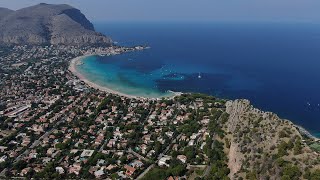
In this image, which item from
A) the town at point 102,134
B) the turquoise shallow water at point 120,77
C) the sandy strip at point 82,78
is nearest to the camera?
the town at point 102,134

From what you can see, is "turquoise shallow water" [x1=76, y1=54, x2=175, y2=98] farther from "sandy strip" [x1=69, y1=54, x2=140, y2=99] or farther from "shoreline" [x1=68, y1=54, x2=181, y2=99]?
"sandy strip" [x1=69, y1=54, x2=140, y2=99]

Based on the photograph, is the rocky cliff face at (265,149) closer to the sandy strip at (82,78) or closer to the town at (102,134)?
the town at (102,134)

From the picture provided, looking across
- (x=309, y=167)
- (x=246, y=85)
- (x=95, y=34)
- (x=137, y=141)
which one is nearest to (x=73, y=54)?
(x=95, y=34)

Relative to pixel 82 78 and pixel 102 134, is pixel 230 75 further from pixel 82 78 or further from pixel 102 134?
pixel 102 134

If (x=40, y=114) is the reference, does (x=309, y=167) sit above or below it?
above

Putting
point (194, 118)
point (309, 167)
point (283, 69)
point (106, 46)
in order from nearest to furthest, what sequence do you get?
point (309, 167)
point (194, 118)
point (283, 69)
point (106, 46)

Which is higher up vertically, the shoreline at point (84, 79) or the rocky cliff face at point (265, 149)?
the rocky cliff face at point (265, 149)

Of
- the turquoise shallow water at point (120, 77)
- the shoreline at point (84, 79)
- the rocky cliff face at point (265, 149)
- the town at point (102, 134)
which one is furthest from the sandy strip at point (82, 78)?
the rocky cliff face at point (265, 149)

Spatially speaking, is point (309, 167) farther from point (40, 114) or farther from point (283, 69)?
point (283, 69)

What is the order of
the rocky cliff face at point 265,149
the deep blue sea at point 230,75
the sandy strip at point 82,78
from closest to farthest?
the rocky cliff face at point 265,149
the deep blue sea at point 230,75
the sandy strip at point 82,78

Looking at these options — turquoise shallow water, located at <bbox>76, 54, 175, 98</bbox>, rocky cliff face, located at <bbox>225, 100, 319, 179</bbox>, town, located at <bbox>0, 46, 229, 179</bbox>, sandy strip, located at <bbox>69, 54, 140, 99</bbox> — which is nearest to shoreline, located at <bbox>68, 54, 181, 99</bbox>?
sandy strip, located at <bbox>69, 54, 140, 99</bbox>

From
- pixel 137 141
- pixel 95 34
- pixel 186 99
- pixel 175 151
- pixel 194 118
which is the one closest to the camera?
pixel 175 151
